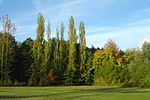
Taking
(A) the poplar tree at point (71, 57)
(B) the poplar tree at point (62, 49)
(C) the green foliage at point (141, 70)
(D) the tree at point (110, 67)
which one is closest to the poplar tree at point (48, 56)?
(B) the poplar tree at point (62, 49)

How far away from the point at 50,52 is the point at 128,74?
16427mm

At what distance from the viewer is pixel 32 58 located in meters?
42.1

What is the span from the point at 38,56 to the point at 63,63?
21.4ft

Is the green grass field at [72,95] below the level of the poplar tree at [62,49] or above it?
below

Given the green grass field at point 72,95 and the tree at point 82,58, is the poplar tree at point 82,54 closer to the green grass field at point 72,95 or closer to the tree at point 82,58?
the tree at point 82,58

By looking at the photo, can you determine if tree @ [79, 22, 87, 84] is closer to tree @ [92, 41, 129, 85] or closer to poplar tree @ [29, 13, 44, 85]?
tree @ [92, 41, 129, 85]

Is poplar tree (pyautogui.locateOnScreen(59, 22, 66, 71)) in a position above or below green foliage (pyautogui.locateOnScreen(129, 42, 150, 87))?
above

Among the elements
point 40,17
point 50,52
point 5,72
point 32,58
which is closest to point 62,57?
point 50,52

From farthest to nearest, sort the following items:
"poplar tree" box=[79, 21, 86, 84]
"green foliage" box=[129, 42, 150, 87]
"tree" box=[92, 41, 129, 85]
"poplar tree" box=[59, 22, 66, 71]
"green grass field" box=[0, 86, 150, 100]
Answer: "poplar tree" box=[59, 22, 66, 71] → "poplar tree" box=[79, 21, 86, 84] → "tree" box=[92, 41, 129, 85] → "green foliage" box=[129, 42, 150, 87] → "green grass field" box=[0, 86, 150, 100]

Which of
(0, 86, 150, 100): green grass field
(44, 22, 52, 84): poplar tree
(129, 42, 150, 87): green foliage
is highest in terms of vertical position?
(44, 22, 52, 84): poplar tree

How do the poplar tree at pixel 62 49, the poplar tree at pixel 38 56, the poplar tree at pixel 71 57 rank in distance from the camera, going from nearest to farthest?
1. the poplar tree at pixel 38 56
2. the poplar tree at pixel 71 57
3. the poplar tree at pixel 62 49

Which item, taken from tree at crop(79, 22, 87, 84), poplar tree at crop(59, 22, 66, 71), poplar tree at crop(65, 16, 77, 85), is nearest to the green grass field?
poplar tree at crop(65, 16, 77, 85)

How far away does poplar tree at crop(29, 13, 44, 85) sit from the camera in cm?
4019

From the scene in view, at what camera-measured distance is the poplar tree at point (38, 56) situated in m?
40.2
